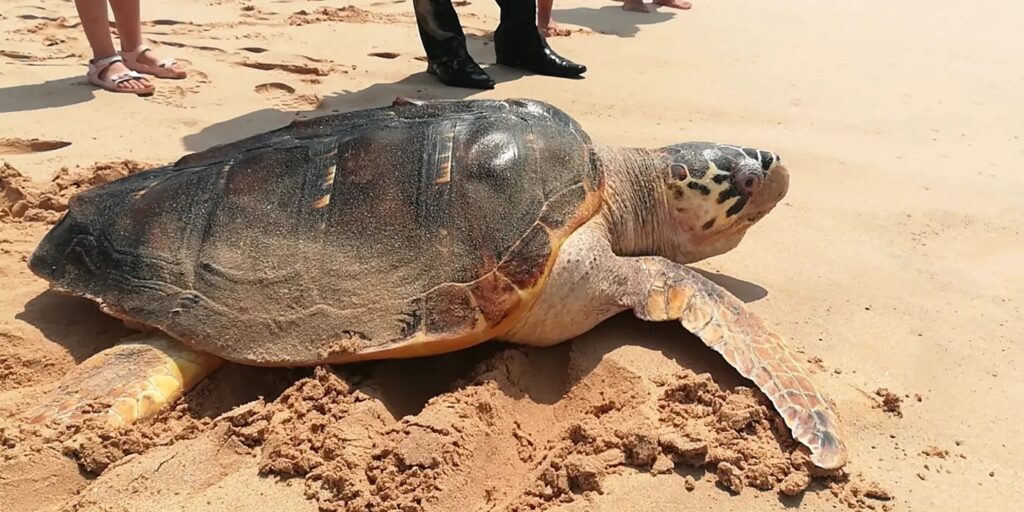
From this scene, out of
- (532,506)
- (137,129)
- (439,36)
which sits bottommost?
(532,506)

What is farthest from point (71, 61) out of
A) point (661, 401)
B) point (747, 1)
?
point (747, 1)

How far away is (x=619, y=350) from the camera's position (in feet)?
5.51

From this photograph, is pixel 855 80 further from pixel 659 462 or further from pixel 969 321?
pixel 659 462

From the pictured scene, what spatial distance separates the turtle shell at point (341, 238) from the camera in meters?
1.58

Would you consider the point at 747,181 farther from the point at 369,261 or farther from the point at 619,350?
the point at 369,261

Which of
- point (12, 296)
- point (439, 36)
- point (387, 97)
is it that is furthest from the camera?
point (439, 36)

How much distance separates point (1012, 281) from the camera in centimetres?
211

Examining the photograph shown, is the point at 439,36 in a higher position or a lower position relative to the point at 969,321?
higher

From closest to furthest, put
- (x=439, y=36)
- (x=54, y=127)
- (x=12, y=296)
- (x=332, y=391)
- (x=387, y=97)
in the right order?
(x=332, y=391) → (x=12, y=296) → (x=54, y=127) → (x=387, y=97) → (x=439, y=36)

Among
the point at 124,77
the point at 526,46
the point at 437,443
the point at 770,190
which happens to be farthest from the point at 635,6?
the point at 437,443

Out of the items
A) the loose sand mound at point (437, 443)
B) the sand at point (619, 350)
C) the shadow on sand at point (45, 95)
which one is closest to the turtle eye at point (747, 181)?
the sand at point (619, 350)

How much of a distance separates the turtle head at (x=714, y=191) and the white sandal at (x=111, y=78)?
216 centimetres

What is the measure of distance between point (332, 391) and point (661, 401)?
0.64 meters

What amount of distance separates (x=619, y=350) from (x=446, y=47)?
7.17 ft
